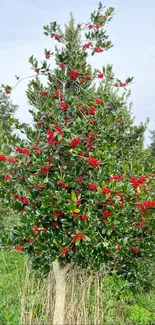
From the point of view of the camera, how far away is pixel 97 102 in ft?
10.5

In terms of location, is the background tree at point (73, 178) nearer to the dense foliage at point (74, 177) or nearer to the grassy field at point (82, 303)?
the dense foliage at point (74, 177)

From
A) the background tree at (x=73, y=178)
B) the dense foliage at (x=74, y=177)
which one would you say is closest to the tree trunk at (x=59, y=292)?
the background tree at (x=73, y=178)

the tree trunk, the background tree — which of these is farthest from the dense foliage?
the tree trunk

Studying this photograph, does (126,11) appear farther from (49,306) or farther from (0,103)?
(0,103)

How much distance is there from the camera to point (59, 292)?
330 centimetres

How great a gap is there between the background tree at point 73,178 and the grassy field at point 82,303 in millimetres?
139

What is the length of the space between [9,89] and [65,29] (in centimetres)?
99

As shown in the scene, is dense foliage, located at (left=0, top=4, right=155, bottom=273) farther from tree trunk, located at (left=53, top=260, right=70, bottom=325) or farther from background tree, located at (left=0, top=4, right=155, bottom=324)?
tree trunk, located at (left=53, top=260, right=70, bottom=325)

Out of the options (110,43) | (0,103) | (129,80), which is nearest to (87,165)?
(129,80)

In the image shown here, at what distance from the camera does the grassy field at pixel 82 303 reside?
3229 mm

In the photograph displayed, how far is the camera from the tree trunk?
3.16 m

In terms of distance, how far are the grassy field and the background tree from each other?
139mm

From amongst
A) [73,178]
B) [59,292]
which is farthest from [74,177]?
[59,292]

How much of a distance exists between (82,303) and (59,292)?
0.87ft
